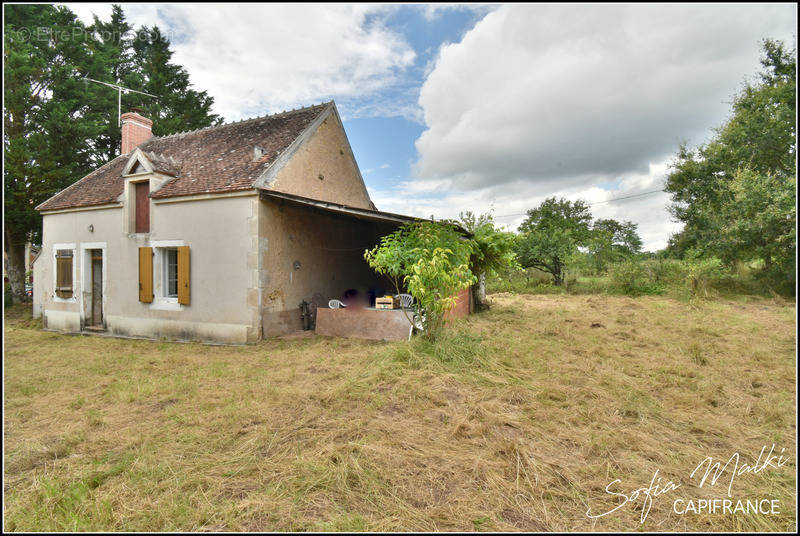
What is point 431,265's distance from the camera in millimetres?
5559

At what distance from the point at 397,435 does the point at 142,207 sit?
384 inches

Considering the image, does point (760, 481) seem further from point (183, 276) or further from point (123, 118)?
point (123, 118)

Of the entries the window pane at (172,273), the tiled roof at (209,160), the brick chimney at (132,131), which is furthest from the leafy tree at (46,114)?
the window pane at (172,273)

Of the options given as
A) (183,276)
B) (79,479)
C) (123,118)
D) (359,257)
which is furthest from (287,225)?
(123,118)

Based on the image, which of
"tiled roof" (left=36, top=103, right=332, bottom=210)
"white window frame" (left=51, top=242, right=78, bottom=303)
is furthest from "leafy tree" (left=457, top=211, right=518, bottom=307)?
"white window frame" (left=51, top=242, right=78, bottom=303)

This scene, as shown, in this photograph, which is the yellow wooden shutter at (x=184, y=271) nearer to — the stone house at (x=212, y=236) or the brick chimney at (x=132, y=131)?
the stone house at (x=212, y=236)

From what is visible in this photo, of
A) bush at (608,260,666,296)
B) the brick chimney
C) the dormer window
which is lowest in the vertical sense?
bush at (608,260,666,296)

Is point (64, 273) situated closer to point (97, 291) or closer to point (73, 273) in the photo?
point (73, 273)

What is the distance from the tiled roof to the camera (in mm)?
8742

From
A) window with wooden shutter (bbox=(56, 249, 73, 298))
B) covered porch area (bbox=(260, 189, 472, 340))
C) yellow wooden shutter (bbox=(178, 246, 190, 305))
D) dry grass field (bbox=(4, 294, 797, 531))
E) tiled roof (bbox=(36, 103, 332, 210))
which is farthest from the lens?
window with wooden shutter (bbox=(56, 249, 73, 298))

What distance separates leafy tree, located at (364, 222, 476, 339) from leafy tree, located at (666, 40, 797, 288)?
9.91 meters

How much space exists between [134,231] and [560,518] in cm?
1127

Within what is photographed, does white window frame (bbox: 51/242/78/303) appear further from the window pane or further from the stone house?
the window pane

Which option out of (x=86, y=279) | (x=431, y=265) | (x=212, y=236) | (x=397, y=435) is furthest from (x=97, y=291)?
(x=397, y=435)
